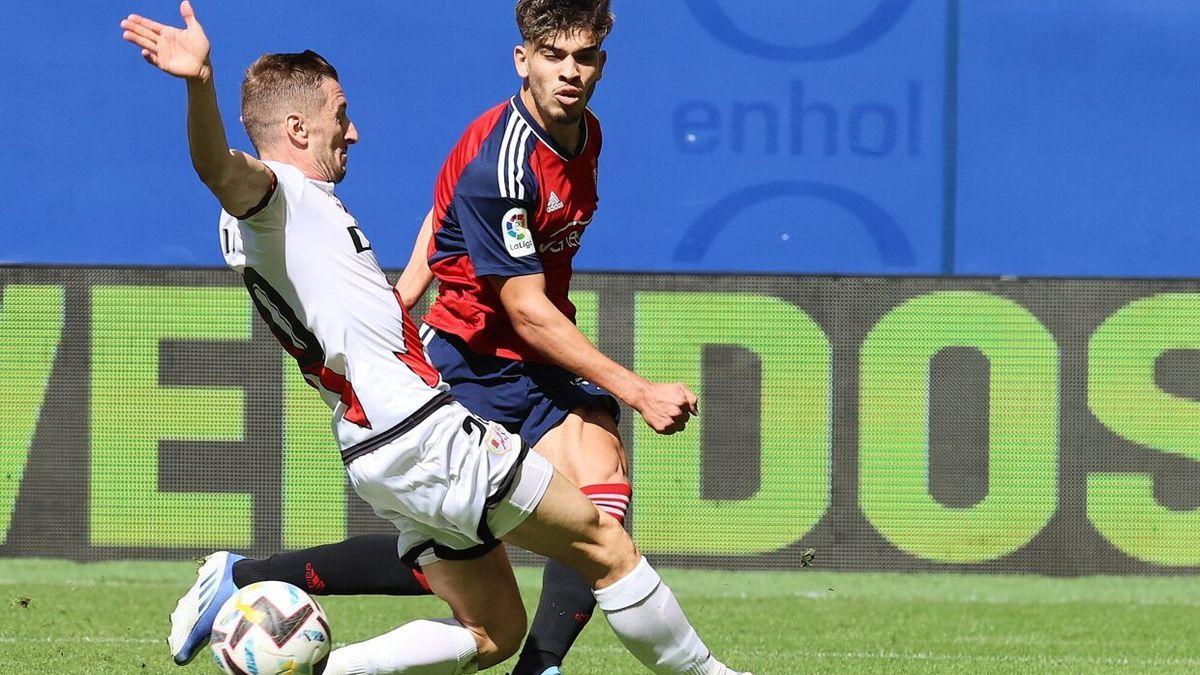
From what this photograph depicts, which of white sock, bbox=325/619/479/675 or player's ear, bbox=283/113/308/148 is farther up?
player's ear, bbox=283/113/308/148

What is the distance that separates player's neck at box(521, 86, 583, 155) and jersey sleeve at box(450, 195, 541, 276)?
25 centimetres

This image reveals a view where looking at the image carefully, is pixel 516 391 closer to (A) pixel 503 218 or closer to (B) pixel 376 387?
(A) pixel 503 218

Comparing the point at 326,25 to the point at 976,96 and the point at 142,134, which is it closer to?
the point at 142,134

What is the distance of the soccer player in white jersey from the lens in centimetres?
363

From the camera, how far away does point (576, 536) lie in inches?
152

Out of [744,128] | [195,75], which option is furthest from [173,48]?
[744,128]

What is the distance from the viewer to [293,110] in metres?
3.75

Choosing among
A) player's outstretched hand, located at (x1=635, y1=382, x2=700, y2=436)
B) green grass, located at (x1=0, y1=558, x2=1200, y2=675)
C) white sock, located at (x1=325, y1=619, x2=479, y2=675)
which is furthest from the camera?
green grass, located at (x1=0, y1=558, x2=1200, y2=675)

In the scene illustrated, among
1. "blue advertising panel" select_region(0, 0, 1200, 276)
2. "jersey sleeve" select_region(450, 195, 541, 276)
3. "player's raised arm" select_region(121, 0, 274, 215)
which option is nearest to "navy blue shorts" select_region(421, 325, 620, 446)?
"jersey sleeve" select_region(450, 195, 541, 276)

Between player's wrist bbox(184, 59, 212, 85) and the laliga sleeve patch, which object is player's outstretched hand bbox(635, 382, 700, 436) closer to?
the laliga sleeve patch

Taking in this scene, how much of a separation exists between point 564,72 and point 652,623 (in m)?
1.48

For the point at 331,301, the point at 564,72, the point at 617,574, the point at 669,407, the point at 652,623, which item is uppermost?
the point at 564,72

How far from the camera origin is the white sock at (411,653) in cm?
402

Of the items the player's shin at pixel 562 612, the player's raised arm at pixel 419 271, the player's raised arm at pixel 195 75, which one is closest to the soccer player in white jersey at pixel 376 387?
the player's raised arm at pixel 195 75
